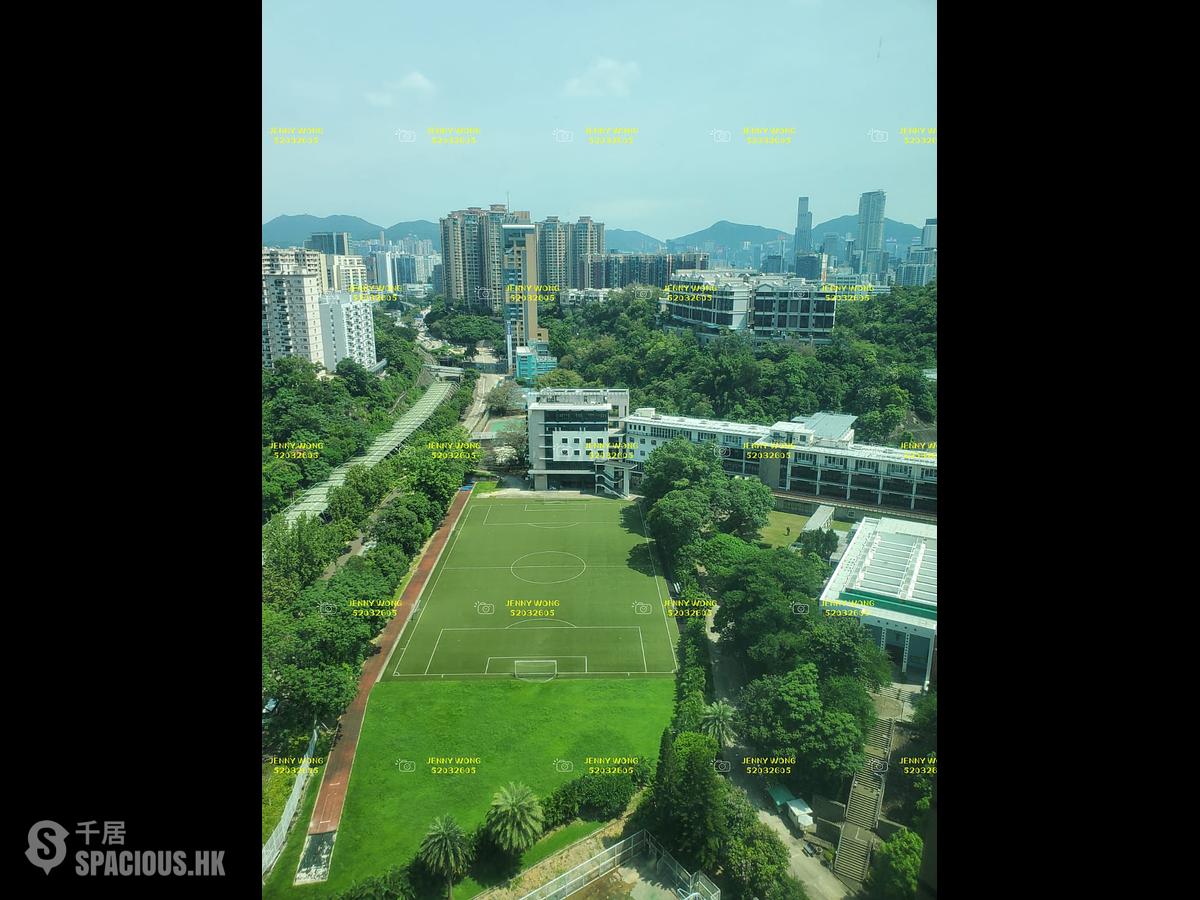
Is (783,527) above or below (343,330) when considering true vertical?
below

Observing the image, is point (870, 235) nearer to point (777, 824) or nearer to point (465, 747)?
point (777, 824)

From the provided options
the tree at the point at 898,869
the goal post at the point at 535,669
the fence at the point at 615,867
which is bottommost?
the fence at the point at 615,867

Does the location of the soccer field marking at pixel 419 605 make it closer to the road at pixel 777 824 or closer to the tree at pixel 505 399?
the road at pixel 777 824

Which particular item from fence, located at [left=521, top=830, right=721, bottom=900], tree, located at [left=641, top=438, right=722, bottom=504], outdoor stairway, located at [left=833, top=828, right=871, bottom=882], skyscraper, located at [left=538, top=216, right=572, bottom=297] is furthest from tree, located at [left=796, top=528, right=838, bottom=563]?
skyscraper, located at [left=538, top=216, right=572, bottom=297]
